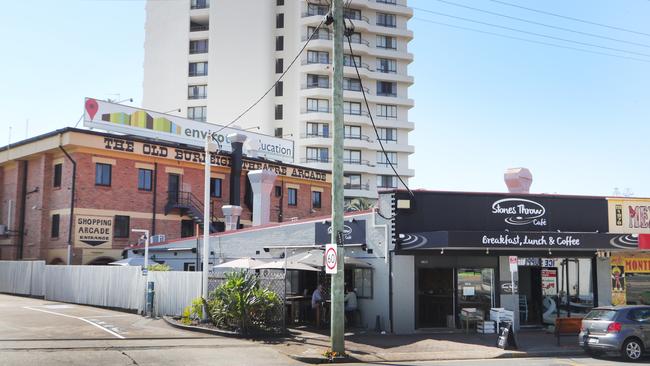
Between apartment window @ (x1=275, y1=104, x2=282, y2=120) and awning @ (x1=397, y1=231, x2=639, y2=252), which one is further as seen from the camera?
apartment window @ (x1=275, y1=104, x2=282, y2=120)

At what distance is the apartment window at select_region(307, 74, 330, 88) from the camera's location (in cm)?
7594

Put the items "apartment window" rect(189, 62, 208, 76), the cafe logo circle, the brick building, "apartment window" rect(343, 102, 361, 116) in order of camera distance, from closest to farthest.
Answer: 1. the cafe logo circle
2. the brick building
3. "apartment window" rect(189, 62, 208, 76)
4. "apartment window" rect(343, 102, 361, 116)

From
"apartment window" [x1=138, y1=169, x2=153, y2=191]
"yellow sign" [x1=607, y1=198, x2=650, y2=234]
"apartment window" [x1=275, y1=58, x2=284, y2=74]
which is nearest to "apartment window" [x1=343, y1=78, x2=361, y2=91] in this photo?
"apartment window" [x1=275, y1=58, x2=284, y2=74]

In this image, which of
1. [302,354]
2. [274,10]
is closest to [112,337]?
[302,354]

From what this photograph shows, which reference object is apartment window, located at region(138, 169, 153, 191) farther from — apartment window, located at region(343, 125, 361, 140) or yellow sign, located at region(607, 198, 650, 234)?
apartment window, located at region(343, 125, 361, 140)

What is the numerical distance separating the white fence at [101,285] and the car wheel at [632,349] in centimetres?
1400

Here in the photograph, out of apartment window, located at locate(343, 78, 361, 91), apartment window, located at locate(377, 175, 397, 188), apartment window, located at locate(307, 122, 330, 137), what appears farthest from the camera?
apartment window, located at locate(377, 175, 397, 188)

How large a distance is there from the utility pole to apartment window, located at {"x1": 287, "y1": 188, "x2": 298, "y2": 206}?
107 feet

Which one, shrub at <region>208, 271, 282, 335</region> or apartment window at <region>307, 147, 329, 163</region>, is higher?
apartment window at <region>307, 147, 329, 163</region>

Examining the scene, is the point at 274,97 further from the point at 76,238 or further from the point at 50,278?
the point at 50,278

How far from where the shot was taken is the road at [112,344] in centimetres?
1433

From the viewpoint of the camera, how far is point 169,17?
254ft

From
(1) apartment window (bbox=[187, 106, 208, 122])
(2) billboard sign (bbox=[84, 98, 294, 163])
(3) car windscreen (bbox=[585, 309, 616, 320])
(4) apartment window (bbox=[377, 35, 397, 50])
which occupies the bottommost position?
(3) car windscreen (bbox=[585, 309, 616, 320])

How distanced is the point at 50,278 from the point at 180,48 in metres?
48.8
